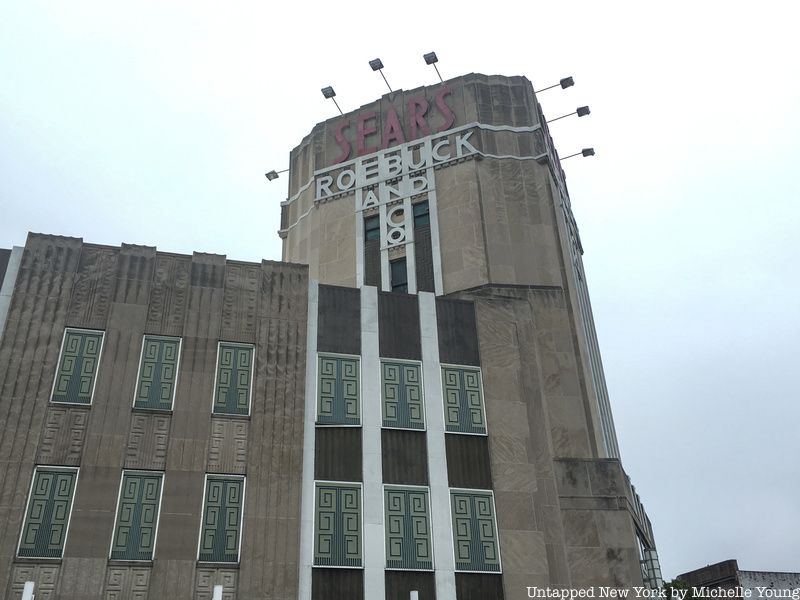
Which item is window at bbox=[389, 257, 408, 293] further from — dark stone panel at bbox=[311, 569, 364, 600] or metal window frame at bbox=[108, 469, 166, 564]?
metal window frame at bbox=[108, 469, 166, 564]

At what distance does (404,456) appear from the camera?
2595cm

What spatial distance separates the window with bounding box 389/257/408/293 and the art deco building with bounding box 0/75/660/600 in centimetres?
929

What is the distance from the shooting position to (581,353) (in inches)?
1337

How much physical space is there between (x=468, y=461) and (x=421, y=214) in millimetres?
17785

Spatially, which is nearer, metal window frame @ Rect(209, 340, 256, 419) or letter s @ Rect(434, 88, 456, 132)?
metal window frame @ Rect(209, 340, 256, 419)

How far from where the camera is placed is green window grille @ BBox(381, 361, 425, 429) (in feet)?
87.4

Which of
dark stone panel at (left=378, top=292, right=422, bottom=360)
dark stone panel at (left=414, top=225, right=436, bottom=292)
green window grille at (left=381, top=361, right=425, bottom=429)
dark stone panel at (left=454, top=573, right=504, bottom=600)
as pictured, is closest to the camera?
dark stone panel at (left=454, top=573, right=504, bottom=600)

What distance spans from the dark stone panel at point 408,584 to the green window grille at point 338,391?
509 cm

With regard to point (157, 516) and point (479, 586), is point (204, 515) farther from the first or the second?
point (479, 586)

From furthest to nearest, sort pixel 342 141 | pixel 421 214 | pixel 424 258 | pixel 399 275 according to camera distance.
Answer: pixel 342 141 < pixel 421 214 < pixel 399 275 < pixel 424 258

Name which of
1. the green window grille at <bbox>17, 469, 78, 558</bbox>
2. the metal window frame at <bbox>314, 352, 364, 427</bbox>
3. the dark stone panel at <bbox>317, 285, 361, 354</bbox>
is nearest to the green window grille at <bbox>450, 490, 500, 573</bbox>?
the metal window frame at <bbox>314, 352, 364, 427</bbox>

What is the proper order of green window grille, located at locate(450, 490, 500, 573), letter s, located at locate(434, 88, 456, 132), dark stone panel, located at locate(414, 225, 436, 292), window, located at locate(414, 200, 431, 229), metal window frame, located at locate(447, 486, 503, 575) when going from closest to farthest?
metal window frame, located at locate(447, 486, 503, 575), green window grille, located at locate(450, 490, 500, 573), dark stone panel, located at locate(414, 225, 436, 292), window, located at locate(414, 200, 431, 229), letter s, located at locate(434, 88, 456, 132)

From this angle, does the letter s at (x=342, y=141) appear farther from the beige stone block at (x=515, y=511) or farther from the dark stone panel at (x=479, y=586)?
the dark stone panel at (x=479, y=586)

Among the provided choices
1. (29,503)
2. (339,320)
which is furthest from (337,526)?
(29,503)
